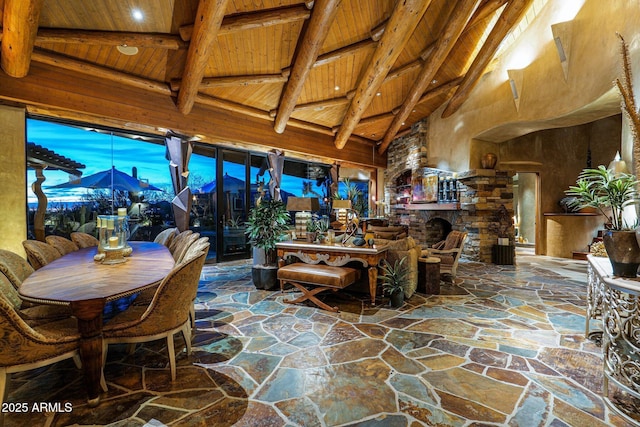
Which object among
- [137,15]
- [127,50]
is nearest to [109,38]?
[127,50]

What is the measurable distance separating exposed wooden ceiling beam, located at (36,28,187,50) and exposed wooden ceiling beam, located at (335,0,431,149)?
10.9 ft

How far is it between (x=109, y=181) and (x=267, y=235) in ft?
11.6

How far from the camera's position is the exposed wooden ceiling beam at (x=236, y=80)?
16.9 ft

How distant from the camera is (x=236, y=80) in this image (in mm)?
5336

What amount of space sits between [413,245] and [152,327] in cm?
357

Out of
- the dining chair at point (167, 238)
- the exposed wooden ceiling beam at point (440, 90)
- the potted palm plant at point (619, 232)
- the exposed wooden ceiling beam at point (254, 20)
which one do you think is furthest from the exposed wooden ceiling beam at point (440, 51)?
the dining chair at point (167, 238)

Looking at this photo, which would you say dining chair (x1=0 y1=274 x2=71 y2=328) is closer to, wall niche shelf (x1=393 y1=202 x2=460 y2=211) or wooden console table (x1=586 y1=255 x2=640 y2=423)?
wooden console table (x1=586 y1=255 x2=640 y2=423)

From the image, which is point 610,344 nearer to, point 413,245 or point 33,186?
point 413,245

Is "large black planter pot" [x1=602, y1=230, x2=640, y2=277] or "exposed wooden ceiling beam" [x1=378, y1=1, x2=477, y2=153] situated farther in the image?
"exposed wooden ceiling beam" [x1=378, y1=1, x2=477, y2=153]

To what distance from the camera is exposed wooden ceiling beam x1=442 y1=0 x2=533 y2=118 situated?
504 cm

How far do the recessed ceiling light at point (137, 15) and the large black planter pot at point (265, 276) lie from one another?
387cm

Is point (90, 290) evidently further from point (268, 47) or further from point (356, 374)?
point (268, 47)

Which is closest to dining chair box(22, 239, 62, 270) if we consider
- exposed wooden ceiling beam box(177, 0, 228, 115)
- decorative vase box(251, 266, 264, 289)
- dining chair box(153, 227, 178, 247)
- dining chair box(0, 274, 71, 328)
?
dining chair box(0, 274, 71, 328)

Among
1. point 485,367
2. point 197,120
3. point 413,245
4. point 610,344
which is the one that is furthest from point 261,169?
point 610,344
